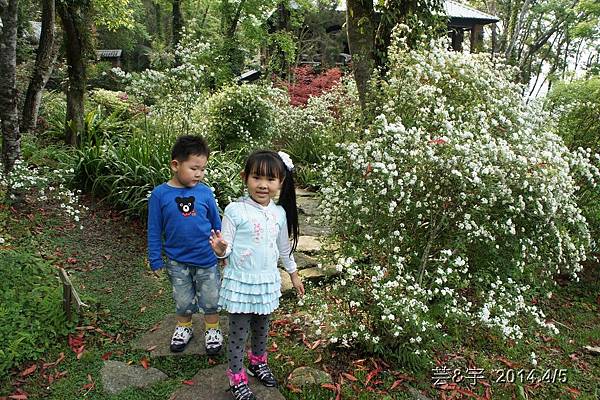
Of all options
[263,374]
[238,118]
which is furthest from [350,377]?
[238,118]

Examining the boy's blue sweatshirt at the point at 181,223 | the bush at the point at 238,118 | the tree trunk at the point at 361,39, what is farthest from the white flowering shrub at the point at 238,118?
the boy's blue sweatshirt at the point at 181,223

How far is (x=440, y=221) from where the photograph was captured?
315cm

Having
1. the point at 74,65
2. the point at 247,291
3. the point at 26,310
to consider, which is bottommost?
the point at 26,310

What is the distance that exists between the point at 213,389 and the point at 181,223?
1016 mm

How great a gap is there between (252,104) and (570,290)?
564 centimetres

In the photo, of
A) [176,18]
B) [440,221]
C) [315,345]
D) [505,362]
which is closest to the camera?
[440,221]

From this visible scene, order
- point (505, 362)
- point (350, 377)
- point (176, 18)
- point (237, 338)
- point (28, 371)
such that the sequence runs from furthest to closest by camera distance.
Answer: point (176, 18), point (505, 362), point (350, 377), point (28, 371), point (237, 338)

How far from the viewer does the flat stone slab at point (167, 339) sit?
3.16 meters

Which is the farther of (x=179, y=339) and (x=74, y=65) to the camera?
(x=74, y=65)

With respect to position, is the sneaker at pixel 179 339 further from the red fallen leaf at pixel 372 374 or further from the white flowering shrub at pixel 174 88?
the white flowering shrub at pixel 174 88

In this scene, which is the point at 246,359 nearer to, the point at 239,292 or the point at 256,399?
the point at 256,399

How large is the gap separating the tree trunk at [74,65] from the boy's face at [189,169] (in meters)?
4.54

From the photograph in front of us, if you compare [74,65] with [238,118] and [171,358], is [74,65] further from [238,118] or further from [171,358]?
[171,358]

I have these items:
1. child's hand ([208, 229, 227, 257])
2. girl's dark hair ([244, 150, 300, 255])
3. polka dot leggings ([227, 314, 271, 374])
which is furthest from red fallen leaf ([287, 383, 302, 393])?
girl's dark hair ([244, 150, 300, 255])
